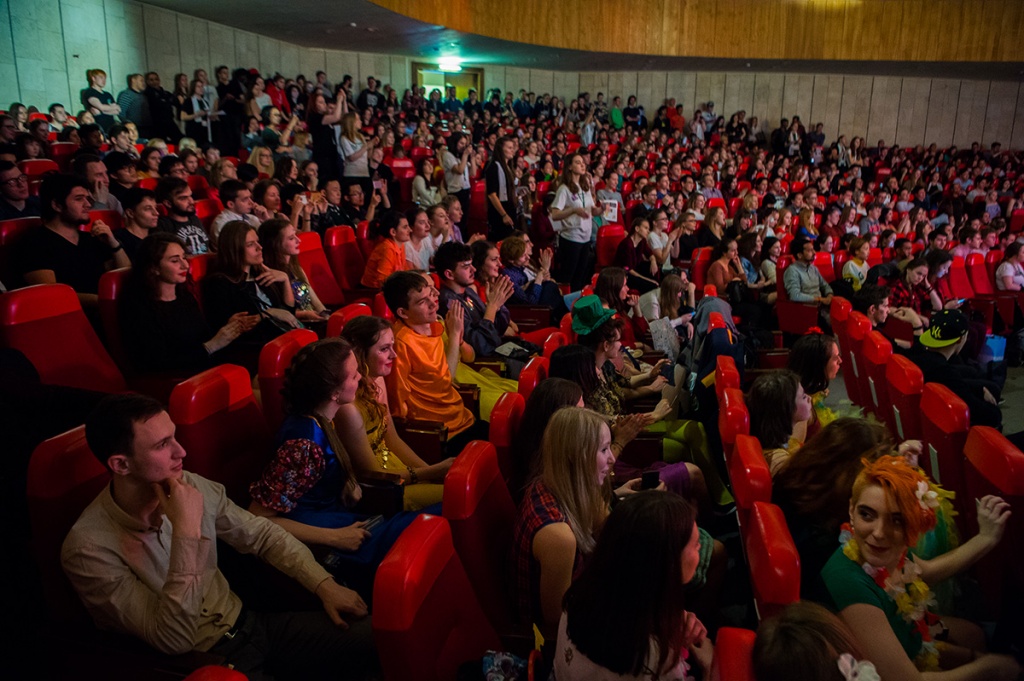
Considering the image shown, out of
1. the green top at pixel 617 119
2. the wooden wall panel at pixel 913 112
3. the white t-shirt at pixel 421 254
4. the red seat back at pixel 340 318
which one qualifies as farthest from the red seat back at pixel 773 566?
the wooden wall panel at pixel 913 112

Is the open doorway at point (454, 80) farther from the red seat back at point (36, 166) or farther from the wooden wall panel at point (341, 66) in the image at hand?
the red seat back at point (36, 166)

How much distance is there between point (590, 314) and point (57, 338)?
1791mm

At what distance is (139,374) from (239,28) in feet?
26.8

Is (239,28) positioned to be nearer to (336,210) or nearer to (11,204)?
(336,210)

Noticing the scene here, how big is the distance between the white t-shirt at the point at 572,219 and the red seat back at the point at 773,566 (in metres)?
3.99

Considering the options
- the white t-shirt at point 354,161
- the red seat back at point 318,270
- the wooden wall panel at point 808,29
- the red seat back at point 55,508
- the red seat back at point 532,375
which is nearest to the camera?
the red seat back at point 55,508

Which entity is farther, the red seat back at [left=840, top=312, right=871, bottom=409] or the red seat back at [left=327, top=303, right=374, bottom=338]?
the red seat back at [left=840, top=312, right=871, bottom=409]

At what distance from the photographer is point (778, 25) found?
35.8ft

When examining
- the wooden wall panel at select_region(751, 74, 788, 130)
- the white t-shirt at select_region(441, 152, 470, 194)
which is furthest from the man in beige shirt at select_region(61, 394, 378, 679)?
the wooden wall panel at select_region(751, 74, 788, 130)

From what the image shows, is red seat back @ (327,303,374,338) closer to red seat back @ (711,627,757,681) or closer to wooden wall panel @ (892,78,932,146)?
red seat back @ (711,627,757,681)

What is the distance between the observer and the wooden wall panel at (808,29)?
34.5ft

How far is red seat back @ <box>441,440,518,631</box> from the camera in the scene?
140 centimetres

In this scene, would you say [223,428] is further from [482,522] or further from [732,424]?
[732,424]

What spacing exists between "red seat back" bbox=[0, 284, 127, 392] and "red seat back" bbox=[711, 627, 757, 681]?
200cm
